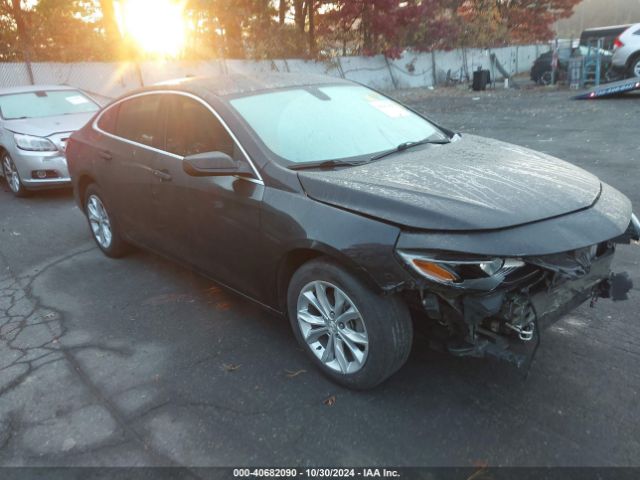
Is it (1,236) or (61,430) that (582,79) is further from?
(61,430)

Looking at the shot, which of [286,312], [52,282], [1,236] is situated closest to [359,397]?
[286,312]

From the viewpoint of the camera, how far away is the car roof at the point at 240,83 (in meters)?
3.64

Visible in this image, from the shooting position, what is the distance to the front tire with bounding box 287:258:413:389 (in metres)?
2.58

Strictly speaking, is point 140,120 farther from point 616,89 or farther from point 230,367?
point 616,89

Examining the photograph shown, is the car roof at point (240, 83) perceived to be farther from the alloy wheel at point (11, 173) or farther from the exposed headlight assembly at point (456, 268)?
the alloy wheel at point (11, 173)

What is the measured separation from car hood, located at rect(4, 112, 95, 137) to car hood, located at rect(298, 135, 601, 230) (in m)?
6.07

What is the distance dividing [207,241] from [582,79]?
20.4 m

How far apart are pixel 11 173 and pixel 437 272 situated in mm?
7698

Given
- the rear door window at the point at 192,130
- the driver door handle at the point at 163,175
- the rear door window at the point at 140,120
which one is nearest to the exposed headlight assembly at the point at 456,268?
the rear door window at the point at 192,130

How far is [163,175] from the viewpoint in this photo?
379 cm

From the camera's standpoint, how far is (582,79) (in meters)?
19.7

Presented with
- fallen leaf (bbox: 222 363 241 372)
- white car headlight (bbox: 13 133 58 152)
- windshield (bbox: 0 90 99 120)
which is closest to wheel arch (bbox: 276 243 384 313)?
fallen leaf (bbox: 222 363 241 372)

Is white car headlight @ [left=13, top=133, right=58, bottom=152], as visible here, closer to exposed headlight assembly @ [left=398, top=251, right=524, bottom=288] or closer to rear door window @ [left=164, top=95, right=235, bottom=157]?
rear door window @ [left=164, top=95, right=235, bottom=157]

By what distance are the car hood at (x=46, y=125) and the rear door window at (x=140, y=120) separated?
366cm
